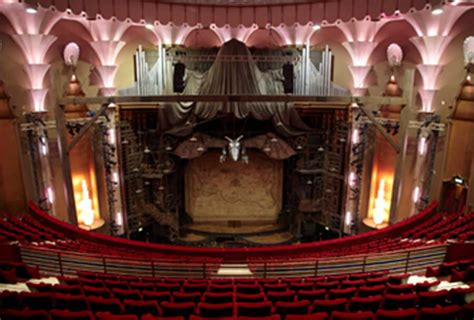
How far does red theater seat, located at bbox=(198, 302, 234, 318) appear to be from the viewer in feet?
18.9

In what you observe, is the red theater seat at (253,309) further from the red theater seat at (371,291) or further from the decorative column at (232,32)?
the decorative column at (232,32)

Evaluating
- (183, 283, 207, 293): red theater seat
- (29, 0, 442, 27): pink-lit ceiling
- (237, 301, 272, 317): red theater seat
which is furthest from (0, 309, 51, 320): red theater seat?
(29, 0, 442, 27): pink-lit ceiling

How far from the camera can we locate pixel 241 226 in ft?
63.7

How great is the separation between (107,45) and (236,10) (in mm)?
6001

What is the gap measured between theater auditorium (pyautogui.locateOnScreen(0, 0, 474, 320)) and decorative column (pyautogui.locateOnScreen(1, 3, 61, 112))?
2.3 inches

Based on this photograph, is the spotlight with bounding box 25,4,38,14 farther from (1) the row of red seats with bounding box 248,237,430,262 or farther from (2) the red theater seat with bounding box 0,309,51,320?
(1) the row of red seats with bounding box 248,237,430,262

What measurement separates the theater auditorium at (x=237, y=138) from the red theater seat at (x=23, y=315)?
2420mm

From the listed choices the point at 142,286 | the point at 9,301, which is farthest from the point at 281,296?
the point at 9,301

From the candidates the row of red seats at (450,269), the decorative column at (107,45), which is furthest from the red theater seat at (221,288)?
the decorative column at (107,45)

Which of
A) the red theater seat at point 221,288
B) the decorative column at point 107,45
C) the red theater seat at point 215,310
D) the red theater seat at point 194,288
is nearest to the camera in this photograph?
the red theater seat at point 215,310

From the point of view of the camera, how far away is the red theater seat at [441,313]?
5.25 meters

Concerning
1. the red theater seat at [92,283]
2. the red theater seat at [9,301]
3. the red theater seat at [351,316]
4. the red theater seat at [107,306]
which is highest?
the red theater seat at [351,316]

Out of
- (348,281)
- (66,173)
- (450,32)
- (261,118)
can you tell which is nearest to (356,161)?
(261,118)

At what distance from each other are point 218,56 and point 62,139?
7190 millimetres
